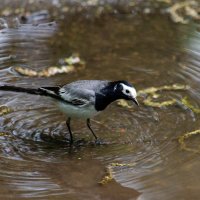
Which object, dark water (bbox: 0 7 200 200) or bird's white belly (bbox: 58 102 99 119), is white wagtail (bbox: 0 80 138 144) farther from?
dark water (bbox: 0 7 200 200)

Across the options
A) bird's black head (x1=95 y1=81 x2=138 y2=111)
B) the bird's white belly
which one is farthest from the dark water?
bird's black head (x1=95 y1=81 x2=138 y2=111)

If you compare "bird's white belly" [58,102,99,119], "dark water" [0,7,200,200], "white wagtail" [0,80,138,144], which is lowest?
"dark water" [0,7,200,200]

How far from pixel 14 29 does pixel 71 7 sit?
145 centimetres

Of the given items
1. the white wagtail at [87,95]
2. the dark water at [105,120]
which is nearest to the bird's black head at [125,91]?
the white wagtail at [87,95]

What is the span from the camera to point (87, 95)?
696 cm

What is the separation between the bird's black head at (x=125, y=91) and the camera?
683 centimetres

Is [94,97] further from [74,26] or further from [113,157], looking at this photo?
[74,26]

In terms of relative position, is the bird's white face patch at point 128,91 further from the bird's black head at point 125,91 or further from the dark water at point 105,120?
the dark water at point 105,120

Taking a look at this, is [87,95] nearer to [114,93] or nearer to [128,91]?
[114,93]

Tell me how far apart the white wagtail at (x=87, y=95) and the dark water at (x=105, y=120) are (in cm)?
37

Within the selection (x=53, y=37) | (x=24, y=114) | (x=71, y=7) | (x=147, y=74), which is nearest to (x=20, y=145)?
(x=24, y=114)

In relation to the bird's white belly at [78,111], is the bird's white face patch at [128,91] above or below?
above

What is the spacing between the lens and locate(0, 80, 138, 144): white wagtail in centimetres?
689

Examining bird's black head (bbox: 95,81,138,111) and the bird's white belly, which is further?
the bird's white belly
